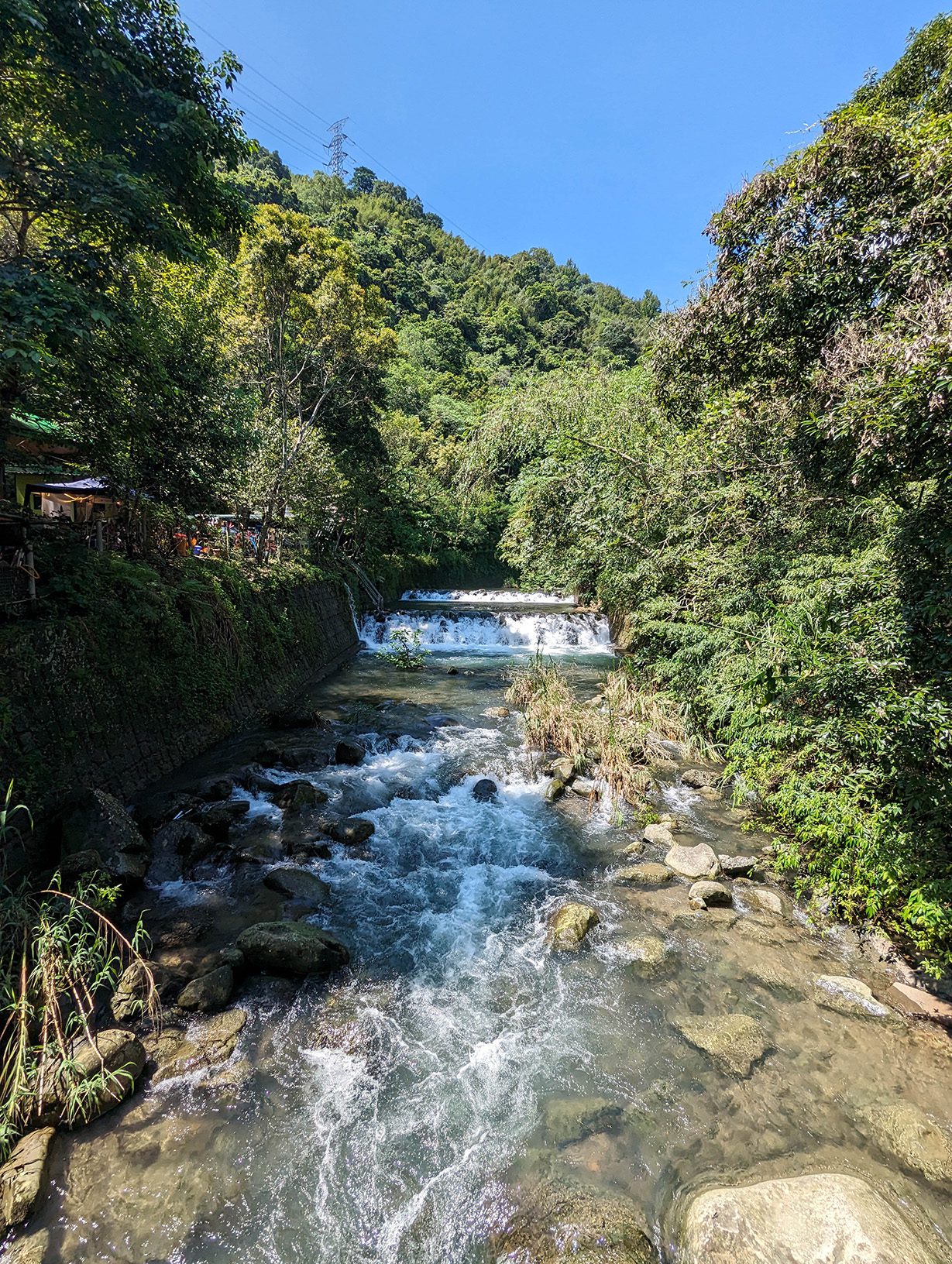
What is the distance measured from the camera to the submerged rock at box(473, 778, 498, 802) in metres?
7.83

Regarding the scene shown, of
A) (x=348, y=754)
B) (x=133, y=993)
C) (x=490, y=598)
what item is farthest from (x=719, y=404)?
(x=490, y=598)

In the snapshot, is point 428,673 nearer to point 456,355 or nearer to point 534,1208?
point 534,1208

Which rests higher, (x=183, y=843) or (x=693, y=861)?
(x=693, y=861)

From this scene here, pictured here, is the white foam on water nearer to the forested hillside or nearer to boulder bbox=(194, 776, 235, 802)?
the forested hillside

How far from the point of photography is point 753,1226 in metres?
2.72

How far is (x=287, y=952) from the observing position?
4512 mm

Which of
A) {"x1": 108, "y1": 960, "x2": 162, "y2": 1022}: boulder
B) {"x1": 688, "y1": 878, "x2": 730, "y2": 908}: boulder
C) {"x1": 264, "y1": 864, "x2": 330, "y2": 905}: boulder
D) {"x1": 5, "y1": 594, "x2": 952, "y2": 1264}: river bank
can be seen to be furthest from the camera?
{"x1": 264, "y1": 864, "x2": 330, "y2": 905}: boulder

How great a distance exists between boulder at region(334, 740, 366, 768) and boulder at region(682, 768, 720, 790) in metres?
5.31

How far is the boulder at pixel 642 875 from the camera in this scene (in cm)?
591

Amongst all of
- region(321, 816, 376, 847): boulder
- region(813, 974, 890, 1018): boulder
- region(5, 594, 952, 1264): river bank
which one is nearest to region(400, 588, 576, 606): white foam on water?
region(321, 816, 376, 847): boulder

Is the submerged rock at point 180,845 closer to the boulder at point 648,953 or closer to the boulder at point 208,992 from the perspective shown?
the boulder at point 208,992

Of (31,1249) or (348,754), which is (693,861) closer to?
(348,754)

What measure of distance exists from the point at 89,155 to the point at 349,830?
807 cm

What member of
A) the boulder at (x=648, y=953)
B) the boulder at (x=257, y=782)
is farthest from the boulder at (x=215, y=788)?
the boulder at (x=648, y=953)
